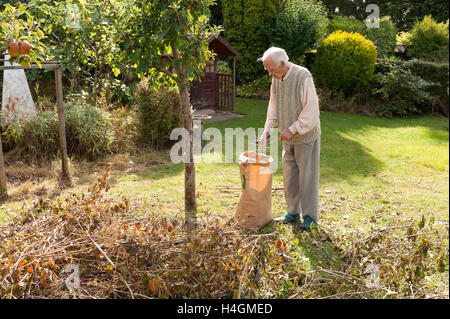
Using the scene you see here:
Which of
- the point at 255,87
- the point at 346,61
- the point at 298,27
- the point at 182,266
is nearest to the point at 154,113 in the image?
the point at 182,266

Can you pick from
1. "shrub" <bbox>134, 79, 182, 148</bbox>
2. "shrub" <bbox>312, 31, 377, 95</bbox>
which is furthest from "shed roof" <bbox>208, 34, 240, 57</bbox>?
"shrub" <bbox>134, 79, 182, 148</bbox>

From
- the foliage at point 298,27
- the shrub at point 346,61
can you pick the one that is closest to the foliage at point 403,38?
the shrub at point 346,61

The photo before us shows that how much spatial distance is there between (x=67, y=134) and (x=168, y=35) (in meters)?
3.92

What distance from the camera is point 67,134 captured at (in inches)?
273

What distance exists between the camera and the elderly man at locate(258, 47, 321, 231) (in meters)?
3.85

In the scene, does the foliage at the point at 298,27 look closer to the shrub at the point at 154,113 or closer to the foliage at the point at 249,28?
the foliage at the point at 249,28

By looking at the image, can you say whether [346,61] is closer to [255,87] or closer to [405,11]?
[255,87]

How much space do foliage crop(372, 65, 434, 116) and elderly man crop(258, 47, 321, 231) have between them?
29.8ft

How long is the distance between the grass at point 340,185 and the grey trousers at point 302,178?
32cm

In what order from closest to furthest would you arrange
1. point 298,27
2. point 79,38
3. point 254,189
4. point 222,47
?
point 254,189
point 79,38
point 222,47
point 298,27

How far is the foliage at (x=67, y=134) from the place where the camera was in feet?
21.7

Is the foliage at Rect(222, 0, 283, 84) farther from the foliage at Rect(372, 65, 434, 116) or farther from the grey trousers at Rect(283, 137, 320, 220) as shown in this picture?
the grey trousers at Rect(283, 137, 320, 220)

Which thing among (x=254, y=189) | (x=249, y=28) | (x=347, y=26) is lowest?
(x=254, y=189)
